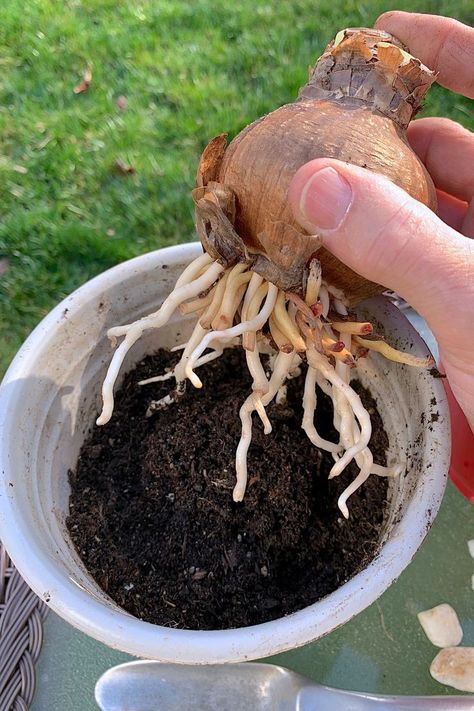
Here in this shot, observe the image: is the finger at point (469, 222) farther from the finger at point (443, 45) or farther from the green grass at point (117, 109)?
the green grass at point (117, 109)

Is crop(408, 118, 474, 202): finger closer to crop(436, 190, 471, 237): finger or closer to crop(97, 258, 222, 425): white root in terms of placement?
crop(436, 190, 471, 237): finger

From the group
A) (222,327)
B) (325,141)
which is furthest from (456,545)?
(325,141)

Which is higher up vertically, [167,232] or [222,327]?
[222,327]

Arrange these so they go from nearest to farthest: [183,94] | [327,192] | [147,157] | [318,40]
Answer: [327,192] → [147,157] → [183,94] → [318,40]

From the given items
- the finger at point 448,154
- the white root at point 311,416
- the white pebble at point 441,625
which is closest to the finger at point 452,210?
the finger at point 448,154

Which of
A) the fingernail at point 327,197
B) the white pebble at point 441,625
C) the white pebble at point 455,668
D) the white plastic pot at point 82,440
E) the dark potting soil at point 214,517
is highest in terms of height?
the fingernail at point 327,197

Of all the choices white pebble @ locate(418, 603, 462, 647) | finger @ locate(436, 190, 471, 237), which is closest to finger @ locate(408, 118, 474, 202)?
finger @ locate(436, 190, 471, 237)

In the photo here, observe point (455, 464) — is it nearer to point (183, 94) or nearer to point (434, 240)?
point (434, 240)
